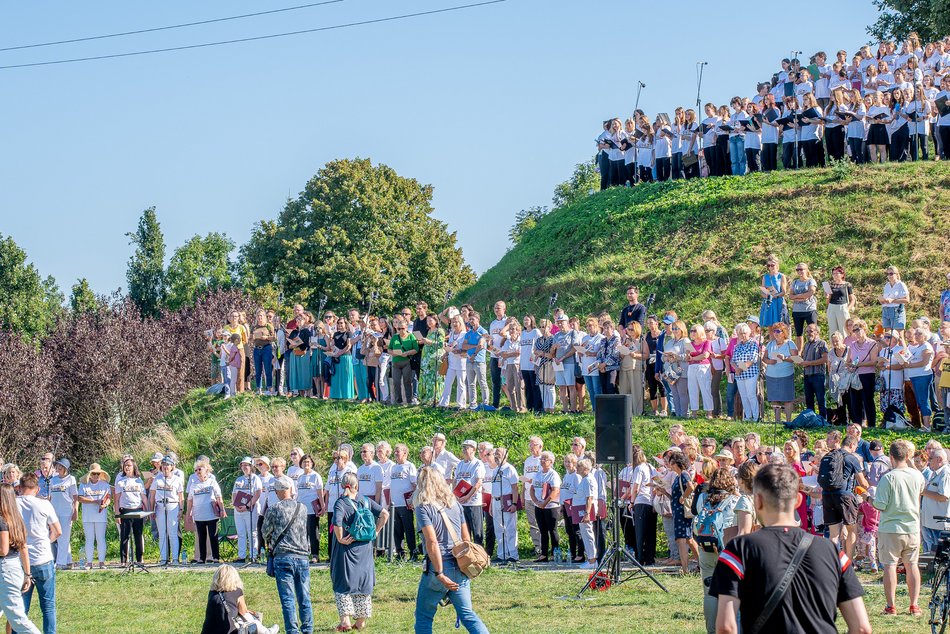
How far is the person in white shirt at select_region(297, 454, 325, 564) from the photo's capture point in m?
17.8

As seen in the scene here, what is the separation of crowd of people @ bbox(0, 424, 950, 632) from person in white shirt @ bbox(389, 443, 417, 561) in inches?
0.8

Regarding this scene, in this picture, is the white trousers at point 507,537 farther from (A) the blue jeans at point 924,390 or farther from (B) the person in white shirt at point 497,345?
(A) the blue jeans at point 924,390

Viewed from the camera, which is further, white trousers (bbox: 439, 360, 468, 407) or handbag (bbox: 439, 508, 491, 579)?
white trousers (bbox: 439, 360, 468, 407)

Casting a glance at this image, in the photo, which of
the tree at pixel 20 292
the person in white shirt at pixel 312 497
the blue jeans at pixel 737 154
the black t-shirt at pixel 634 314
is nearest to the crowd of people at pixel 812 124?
the blue jeans at pixel 737 154

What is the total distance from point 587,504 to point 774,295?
6403mm

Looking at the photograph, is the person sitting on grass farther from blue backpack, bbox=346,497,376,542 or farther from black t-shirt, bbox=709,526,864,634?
black t-shirt, bbox=709,526,864,634

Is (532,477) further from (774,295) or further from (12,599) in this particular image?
(12,599)

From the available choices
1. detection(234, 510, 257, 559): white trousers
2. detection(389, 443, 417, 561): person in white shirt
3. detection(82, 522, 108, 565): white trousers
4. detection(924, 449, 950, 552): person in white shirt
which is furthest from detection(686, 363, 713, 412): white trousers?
detection(82, 522, 108, 565): white trousers

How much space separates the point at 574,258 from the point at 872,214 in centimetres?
738

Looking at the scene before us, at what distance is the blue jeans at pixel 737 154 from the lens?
28688 millimetres

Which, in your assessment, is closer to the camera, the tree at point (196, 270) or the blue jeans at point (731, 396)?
the blue jeans at point (731, 396)

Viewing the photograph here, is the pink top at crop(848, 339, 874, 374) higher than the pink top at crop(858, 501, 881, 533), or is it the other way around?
the pink top at crop(848, 339, 874, 374)

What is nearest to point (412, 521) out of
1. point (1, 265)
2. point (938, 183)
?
point (938, 183)

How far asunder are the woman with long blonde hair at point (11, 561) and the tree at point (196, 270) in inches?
1700
